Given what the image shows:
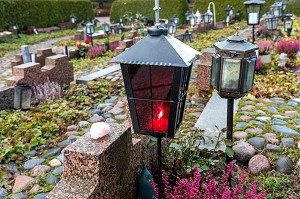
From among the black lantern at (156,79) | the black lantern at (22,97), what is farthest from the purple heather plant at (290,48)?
the black lantern at (156,79)

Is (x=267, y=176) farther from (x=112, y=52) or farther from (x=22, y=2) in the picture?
(x=22, y=2)

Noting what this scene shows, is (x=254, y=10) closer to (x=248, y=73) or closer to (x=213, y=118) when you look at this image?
(x=213, y=118)

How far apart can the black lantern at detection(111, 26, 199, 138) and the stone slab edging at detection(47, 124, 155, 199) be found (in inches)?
10.4

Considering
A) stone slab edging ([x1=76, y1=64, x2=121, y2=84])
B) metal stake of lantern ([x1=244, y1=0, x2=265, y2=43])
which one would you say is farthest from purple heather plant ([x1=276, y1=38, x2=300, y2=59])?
stone slab edging ([x1=76, y1=64, x2=121, y2=84])

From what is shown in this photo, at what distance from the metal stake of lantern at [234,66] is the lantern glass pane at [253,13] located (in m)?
5.25

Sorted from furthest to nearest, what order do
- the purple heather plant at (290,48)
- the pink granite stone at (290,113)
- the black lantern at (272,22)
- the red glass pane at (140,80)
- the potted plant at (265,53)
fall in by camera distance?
the black lantern at (272,22) < the purple heather plant at (290,48) < the potted plant at (265,53) < the pink granite stone at (290,113) < the red glass pane at (140,80)

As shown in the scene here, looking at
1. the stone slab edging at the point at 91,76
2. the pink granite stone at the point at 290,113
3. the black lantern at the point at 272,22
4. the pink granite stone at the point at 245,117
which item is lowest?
the stone slab edging at the point at 91,76

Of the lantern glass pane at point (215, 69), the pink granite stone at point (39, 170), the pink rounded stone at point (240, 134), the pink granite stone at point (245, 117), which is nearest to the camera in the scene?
the lantern glass pane at point (215, 69)

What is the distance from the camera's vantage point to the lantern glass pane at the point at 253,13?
6.97 metres

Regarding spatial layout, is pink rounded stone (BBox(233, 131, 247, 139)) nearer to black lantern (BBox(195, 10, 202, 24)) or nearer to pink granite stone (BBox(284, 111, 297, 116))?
pink granite stone (BBox(284, 111, 297, 116))

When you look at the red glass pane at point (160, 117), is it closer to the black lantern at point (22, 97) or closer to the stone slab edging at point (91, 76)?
the black lantern at point (22, 97)

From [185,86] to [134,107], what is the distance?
37cm

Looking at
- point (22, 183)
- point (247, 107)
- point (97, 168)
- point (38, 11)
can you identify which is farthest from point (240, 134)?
point (38, 11)

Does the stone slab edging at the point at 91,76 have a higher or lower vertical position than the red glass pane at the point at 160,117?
lower
